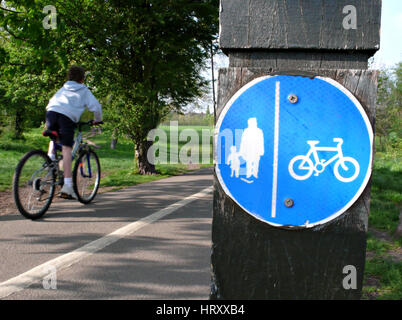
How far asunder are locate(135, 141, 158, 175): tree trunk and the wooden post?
12904 mm

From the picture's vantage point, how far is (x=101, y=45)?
11703 millimetres

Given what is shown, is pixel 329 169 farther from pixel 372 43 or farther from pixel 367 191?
pixel 372 43

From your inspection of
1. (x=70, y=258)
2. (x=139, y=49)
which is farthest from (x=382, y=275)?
(x=139, y=49)

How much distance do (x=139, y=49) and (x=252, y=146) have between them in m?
12.3

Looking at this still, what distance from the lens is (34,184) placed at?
16.0 ft

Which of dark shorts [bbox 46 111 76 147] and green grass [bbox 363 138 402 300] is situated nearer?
green grass [bbox 363 138 402 300]

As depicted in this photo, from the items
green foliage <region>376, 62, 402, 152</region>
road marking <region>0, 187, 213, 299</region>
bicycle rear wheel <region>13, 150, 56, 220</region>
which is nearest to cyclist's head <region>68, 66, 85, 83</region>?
bicycle rear wheel <region>13, 150, 56, 220</region>

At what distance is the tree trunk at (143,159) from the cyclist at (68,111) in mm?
8687

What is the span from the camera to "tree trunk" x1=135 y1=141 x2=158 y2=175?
13.9 meters

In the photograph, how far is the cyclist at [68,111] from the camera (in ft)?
16.3

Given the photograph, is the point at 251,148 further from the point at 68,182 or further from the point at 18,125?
the point at 18,125

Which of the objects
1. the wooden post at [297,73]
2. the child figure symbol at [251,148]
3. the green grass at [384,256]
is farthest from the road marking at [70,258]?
the green grass at [384,256]

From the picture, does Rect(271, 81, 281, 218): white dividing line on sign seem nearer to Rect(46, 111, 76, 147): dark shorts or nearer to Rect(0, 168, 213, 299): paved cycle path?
Rect(0, 168, 213, 299): paved cycle path
